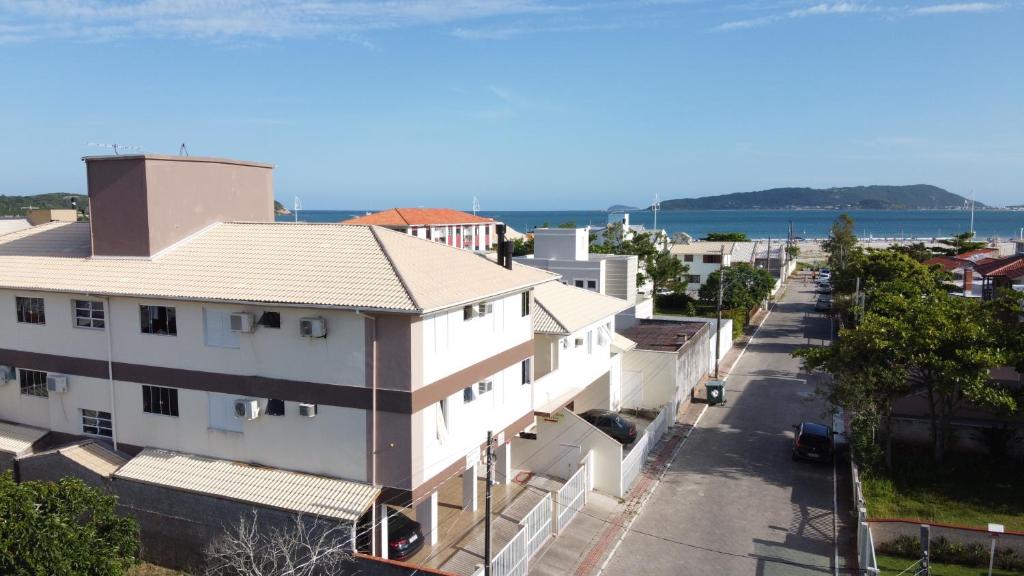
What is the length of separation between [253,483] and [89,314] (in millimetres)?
7383

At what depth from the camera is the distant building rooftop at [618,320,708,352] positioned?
34500 millimetres

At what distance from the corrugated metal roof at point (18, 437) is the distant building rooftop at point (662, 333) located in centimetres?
2296

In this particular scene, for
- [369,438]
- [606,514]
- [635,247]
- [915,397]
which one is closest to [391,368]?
[369,438]

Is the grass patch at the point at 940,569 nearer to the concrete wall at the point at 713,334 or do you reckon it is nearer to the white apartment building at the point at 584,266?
the concrete wall at the point at 713,334

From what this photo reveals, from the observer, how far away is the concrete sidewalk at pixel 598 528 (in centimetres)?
1909

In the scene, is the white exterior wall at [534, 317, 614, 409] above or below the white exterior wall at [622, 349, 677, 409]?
above

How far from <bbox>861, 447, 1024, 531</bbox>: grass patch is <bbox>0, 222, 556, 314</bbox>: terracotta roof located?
12.0 meters

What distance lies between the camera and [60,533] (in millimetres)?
14398

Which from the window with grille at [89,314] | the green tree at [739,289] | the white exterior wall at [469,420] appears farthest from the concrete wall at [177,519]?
the green tree at [739,289]

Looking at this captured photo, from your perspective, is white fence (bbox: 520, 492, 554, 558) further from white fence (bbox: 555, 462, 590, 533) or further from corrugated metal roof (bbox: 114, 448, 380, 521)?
corrugated metal roof (bbox: 114, 448, 380, 521)

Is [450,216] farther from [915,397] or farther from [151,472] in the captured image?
[151,472]

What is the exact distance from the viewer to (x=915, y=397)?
28094mm

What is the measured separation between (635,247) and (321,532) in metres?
47.4

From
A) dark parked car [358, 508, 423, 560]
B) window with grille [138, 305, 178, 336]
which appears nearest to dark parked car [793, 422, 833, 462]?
dark parked car [358, 508, 423, 560]
